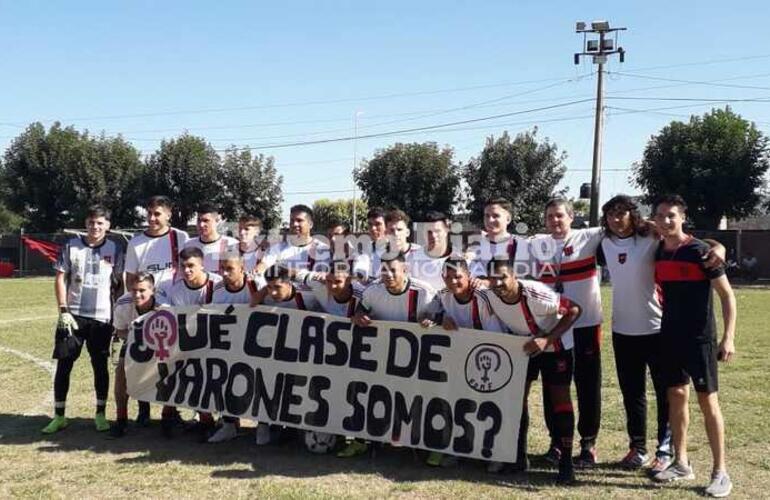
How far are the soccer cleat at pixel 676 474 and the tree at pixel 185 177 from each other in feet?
118

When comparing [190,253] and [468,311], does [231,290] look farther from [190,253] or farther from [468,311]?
[468,311]

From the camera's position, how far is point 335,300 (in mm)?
6277

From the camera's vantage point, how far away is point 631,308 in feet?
18.5

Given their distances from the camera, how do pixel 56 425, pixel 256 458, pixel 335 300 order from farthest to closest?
pixel 56 425
pixel 335 300
pixel 256 458

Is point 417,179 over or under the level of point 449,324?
over

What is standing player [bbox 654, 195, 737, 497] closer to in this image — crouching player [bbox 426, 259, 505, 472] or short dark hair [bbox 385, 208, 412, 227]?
crouching player [bbox 426, 259, 505, 472]

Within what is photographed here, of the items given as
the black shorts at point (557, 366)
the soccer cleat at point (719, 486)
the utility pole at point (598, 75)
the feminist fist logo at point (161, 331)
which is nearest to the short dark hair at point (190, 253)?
the feminist fist logo at point (161, 331)

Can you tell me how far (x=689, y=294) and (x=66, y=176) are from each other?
4078 centimetres

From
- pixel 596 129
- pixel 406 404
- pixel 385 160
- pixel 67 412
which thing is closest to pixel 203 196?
pixel 385 160

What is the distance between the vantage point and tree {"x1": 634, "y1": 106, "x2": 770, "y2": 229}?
112 ft

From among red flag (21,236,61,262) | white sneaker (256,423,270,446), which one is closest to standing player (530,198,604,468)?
white sneaker (256,423,270,446)

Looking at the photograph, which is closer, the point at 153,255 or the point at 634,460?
the point at 634,460

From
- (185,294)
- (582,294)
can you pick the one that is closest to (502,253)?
(582,294)

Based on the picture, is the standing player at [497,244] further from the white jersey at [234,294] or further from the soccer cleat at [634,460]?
the white jersey at [234,294]
